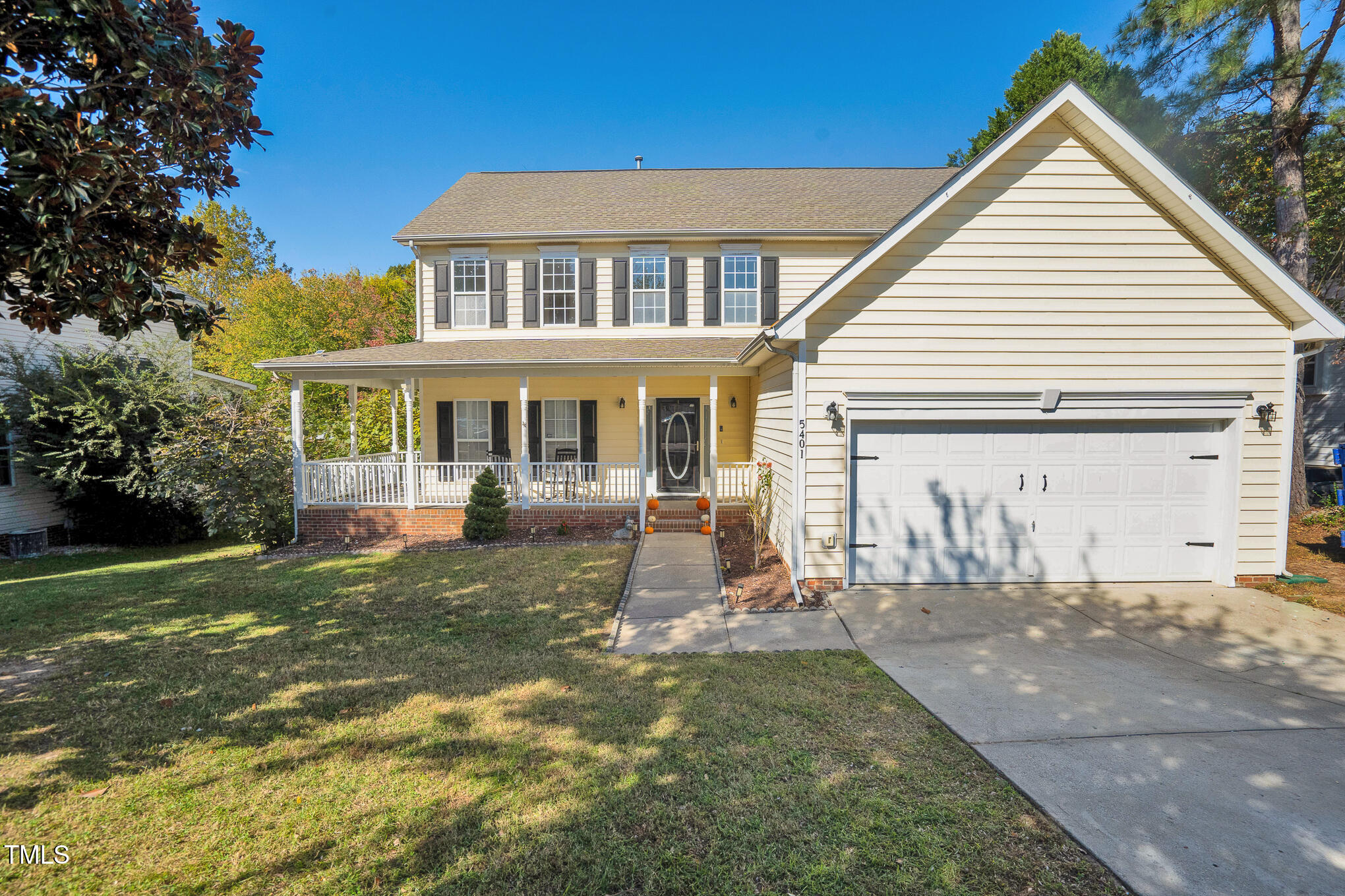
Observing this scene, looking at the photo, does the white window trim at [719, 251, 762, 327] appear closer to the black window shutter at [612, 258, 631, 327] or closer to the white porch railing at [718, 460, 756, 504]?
the black window shutter at [612, 258, 631, 327]

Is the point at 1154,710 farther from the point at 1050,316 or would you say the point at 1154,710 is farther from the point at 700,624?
the point at 1050,316

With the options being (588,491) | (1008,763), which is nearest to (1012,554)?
(1008,763)

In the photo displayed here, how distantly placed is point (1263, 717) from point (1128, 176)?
6.04 metres

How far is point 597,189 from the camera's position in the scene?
15.0 metres

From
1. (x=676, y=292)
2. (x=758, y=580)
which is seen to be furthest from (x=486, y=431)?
(x=758, y=580)

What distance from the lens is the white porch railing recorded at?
11.9 metres

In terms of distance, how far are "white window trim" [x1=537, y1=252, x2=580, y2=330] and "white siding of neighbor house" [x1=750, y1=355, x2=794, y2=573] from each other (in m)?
4.71

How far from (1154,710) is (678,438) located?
31.5 feet

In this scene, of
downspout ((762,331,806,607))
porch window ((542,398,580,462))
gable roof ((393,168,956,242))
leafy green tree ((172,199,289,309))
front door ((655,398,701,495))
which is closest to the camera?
downspout ((762,331,806,607))

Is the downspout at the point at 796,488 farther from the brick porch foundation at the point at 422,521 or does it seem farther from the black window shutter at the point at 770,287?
the black window shutter at the point at 770,287

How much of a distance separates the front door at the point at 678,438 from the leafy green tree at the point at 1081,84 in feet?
35.1

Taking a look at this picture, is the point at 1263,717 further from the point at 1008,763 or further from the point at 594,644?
the point at 594,644

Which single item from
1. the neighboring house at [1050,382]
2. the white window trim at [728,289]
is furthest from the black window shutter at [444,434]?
the neighboring house at [1050,382]

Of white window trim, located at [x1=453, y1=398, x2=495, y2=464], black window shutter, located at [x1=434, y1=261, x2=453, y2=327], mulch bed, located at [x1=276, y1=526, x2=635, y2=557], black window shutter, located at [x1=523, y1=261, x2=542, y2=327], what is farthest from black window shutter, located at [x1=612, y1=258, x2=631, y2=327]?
mulch bed, located at [x1=276, y1=526, x2=635, y2=557]
